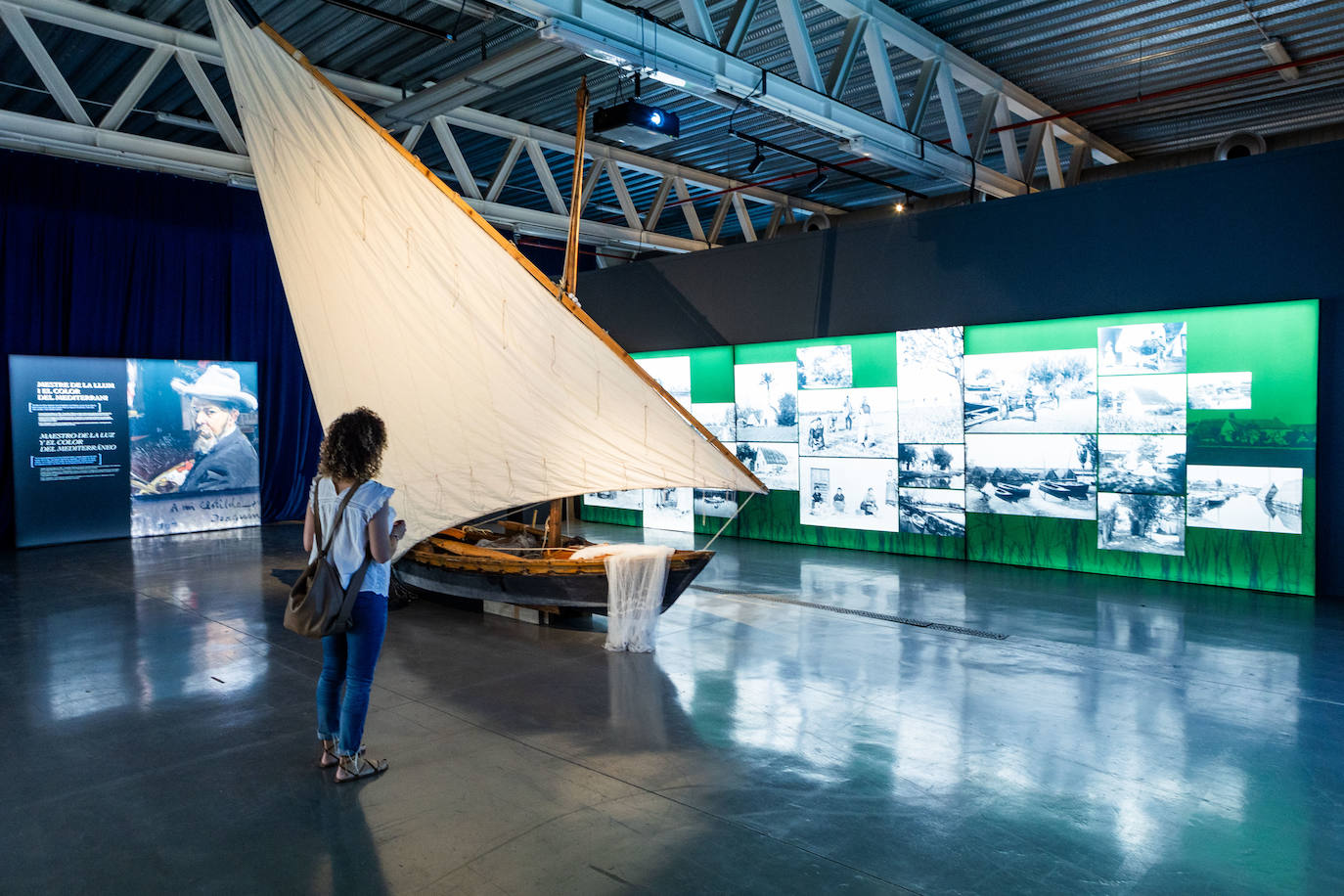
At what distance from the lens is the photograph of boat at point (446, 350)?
5414 mm

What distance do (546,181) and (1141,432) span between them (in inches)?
295

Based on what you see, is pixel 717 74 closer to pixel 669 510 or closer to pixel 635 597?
pixel 635 597

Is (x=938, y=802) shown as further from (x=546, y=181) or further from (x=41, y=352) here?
(x=41, y=352)

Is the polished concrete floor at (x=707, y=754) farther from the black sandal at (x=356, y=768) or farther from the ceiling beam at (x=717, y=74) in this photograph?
the ceiling beam at (x=717, y=74)

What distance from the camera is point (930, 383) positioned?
9125mm

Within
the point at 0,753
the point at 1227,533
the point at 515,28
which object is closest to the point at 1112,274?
the point at 1227,533

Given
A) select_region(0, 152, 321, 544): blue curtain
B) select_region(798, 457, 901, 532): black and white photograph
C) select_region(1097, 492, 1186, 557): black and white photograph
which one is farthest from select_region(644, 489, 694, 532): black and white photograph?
select_region(0, 152, 321, 544): blue curtain

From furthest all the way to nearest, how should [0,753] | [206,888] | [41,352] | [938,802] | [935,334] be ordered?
[41,352] → [935,334] → [0,753] → [938,802] → [206,888]

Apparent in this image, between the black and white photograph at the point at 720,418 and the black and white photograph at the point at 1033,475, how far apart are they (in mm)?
3203

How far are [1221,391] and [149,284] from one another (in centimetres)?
1233

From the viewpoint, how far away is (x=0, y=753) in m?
4.00

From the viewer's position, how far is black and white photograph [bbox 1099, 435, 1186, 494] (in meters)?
7.60

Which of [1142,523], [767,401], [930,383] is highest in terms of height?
[930,383]

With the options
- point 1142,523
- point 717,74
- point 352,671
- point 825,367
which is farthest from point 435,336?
point 1142,523
